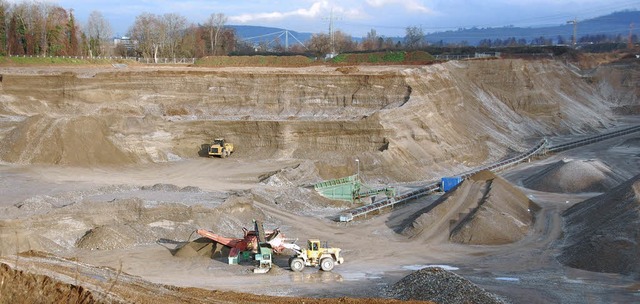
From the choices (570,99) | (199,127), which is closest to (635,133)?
(570,99)

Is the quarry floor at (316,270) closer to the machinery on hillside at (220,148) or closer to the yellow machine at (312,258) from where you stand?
the yellow machine at (312,258)

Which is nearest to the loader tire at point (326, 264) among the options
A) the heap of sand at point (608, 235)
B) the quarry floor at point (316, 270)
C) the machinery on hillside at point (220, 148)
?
the quarry floor at point (316, 270)

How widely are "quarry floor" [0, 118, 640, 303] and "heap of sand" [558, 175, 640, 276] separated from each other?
0.66m

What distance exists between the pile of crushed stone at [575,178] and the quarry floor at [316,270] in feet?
7.69

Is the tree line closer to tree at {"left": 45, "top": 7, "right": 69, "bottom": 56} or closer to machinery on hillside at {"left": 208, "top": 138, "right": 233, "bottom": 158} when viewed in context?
tree at {"left": 45, "top": 7, "right": 69, "bottom": 56}

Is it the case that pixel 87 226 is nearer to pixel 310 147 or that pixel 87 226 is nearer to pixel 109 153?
pixel 109 153

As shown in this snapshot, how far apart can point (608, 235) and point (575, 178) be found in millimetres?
18195

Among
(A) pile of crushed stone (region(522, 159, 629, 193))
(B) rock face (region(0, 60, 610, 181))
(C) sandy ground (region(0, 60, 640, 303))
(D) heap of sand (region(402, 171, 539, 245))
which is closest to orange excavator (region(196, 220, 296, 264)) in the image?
(C) sandy ground (region(0, 60, 640, 303))

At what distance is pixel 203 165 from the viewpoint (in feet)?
166

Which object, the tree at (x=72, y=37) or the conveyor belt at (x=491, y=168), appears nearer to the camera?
the conveyor belt at (x=491, y=168)

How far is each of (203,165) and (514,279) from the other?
26.1m

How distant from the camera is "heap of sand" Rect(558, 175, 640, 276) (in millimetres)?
30484

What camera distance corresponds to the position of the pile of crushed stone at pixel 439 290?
2331 cm

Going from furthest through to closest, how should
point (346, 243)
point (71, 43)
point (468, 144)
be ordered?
point (71, 43) → point (468, 144) → point (346, 243)
